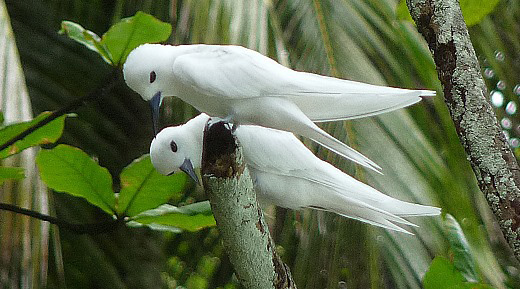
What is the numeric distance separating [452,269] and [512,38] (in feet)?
5.73

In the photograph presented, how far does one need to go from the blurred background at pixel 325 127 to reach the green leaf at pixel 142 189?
57 cm

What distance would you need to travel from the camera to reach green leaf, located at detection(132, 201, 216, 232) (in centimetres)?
81

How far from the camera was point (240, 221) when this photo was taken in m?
0.66

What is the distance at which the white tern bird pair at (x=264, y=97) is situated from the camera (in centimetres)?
88

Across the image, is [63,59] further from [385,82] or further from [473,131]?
[473,131]

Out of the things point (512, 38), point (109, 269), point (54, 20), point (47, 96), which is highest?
point (512, 38)

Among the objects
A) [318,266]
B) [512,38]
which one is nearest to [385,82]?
[318,266]

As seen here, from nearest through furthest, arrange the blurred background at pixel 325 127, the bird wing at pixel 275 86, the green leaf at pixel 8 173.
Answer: the green leaf at pixel 8 173, the bird wing at pixel 275 86, the blurred background at pixel 325 127

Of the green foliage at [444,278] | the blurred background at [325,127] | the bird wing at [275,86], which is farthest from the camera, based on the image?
the blurred background at [325,127]

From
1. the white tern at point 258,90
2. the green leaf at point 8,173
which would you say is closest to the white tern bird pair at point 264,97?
the white tern at point 258,90

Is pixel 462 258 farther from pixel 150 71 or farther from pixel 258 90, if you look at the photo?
pixel 150 71

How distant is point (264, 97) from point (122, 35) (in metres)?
0.20

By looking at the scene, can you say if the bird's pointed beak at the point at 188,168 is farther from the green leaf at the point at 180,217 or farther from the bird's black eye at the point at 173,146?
the green leaf at the point at 180,217

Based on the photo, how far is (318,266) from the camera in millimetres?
1579
